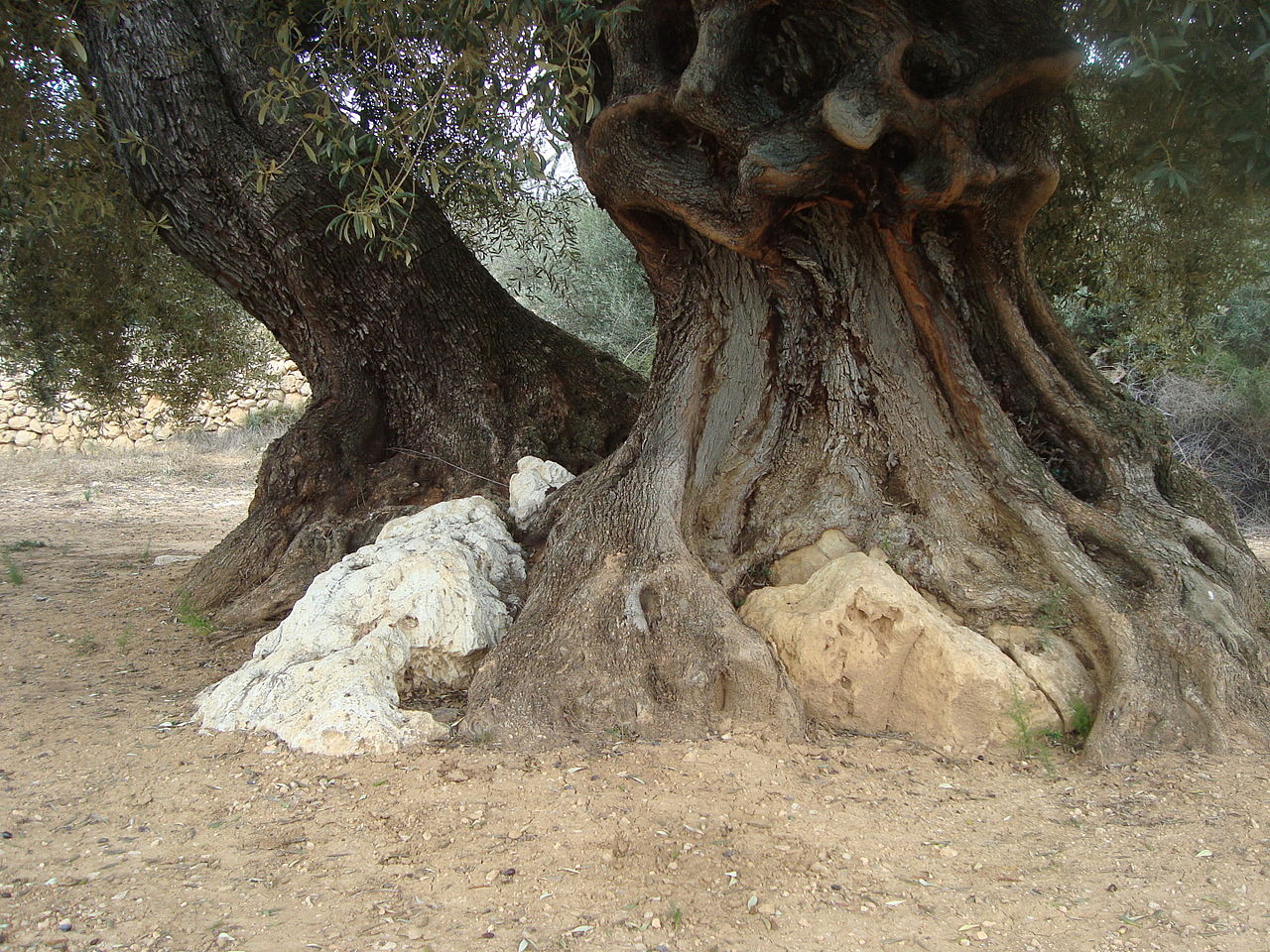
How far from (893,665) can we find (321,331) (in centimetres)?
386

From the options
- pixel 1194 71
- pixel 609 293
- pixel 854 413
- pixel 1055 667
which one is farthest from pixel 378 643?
pixel 609 293

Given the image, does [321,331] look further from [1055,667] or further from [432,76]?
[1055,667]

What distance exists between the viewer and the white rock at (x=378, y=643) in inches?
142

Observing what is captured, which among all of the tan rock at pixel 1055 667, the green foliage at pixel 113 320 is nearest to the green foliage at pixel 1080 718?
the tan rock at pixel 1055 667

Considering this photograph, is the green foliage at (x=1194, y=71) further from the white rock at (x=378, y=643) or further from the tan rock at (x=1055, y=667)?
the white rock at (x=378, y=643)

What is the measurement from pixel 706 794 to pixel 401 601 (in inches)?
65.9

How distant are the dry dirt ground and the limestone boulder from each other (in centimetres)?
14

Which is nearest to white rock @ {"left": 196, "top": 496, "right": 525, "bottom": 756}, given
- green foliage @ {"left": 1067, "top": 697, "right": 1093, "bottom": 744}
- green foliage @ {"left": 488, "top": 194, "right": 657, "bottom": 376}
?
green foliage @ {"left": 1067, "top": 697, "right": 1093, "bottom": 744}

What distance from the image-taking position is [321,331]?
18.5 ft

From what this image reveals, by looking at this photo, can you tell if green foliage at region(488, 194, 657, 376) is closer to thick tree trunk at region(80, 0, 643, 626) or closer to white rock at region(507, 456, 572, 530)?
thick tree trunk at region(80, 0, 643, 626)

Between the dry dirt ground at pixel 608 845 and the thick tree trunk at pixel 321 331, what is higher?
the thick tree trunk at pixel 321 331

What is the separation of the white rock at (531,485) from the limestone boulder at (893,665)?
164 centimetres

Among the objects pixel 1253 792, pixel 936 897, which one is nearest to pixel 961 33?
pixel 1253 792

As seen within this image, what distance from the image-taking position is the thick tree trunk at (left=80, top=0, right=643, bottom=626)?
512 cm
